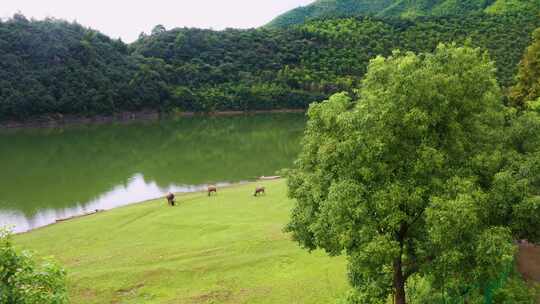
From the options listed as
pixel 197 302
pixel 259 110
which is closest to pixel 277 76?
pixel 259 110

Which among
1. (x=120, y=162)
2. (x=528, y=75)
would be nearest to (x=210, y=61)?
(x=120, y=162)

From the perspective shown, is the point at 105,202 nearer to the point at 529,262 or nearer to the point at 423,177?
the point at 529,262

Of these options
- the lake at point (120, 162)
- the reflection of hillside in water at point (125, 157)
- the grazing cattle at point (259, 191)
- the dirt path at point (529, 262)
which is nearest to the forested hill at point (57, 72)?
the lake at point (120, 162)

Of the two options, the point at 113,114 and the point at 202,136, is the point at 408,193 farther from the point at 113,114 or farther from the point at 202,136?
the point at 113,114

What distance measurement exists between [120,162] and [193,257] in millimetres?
34631

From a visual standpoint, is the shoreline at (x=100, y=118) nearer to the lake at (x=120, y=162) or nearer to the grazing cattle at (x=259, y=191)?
the lake at (x=120, y=162)

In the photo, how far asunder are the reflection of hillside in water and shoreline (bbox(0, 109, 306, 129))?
421 cm

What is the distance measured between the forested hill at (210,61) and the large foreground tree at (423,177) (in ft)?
225

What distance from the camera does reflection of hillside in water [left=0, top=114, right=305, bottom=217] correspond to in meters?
40.5

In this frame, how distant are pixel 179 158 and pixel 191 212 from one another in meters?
26.9

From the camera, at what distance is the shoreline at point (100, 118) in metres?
81.7

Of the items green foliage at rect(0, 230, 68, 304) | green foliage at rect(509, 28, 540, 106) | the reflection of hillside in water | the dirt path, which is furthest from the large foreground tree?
the reflection of hillside in water

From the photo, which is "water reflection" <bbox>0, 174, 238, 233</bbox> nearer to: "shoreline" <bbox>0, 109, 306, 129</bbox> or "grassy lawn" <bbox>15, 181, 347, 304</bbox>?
"grassy lawn" <bbox>15, 181, 347, 304</bbox>

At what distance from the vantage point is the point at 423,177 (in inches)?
450
